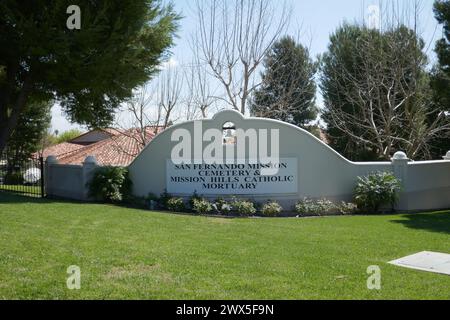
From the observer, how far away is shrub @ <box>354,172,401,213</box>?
549 inches

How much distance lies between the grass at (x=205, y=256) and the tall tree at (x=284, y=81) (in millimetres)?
15496

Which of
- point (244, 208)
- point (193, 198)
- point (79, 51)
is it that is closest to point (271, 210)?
point (244, 208)

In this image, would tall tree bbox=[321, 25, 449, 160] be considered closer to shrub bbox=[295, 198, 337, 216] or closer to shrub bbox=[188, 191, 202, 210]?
shrub bbox=[295, 198, 337, 216]

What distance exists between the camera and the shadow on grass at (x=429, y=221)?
1116 centimetres

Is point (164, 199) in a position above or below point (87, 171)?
below

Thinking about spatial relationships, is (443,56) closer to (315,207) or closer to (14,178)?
(315,207)

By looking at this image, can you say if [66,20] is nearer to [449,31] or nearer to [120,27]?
[120,27]

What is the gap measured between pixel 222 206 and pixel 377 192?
15.3 ft

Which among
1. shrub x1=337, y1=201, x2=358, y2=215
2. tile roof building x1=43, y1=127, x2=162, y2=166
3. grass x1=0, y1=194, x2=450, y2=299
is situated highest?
tile roof building x1=43, y1=127, x2=162, y2=166

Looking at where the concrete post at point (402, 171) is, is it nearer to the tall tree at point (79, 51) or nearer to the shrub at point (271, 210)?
the shrub at point (271, 210)

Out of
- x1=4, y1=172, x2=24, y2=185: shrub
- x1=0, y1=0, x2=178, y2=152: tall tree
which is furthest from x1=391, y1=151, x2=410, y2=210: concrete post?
x1=4, y1=172, x2=24, y2=185: shrub

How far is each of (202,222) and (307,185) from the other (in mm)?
4455

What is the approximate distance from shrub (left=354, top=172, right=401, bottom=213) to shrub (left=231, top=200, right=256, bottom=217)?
326 centimetres

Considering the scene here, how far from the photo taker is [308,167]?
48.1ft
